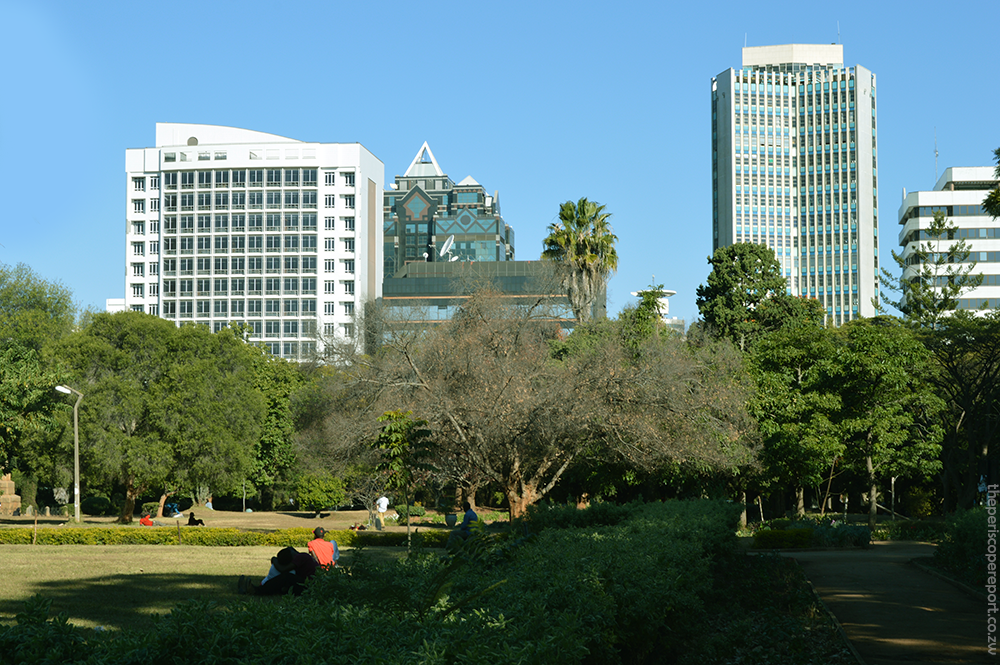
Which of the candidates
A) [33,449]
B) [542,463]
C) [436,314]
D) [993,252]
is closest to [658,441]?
[542,463]

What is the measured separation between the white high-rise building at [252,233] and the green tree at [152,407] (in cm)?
6653

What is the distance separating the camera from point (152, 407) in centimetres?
3625

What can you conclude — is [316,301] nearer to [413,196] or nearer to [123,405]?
[123,405]

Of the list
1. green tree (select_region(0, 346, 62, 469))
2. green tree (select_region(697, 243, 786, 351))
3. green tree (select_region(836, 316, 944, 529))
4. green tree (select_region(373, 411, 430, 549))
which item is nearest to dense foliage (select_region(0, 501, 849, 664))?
green tree (select_region(373, 411, 430, 549))

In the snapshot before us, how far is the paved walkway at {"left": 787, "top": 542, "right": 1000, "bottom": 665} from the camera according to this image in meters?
9.27

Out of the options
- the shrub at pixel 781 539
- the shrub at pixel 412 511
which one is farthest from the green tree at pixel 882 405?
the shrub at pixel 412 511

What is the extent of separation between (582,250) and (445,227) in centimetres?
12970

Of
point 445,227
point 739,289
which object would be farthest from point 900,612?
point 445,227

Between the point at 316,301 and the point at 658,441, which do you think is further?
the point at 316,301

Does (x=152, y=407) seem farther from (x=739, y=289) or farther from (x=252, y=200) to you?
(x=252, y=200)

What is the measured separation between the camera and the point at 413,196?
19038cm

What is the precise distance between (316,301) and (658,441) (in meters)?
84.5

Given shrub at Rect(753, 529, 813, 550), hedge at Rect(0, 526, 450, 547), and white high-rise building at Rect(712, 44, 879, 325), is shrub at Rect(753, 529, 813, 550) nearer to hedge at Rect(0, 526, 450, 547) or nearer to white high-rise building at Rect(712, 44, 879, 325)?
hedge at Rect(0, 526, 450, 547)

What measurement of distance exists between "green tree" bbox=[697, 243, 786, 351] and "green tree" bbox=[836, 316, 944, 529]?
43.6ft
